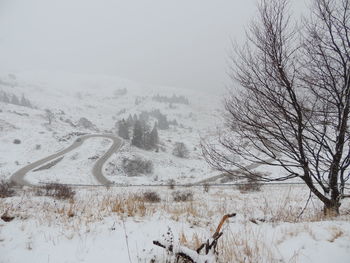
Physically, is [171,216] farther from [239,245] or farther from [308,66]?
[308,66]

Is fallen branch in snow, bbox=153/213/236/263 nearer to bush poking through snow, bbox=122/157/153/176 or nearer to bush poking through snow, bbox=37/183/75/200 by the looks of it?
bush poking through snow, bbox=37/183/75/200

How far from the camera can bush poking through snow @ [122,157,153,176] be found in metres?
44.3

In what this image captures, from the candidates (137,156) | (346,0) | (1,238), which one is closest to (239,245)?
(1,238)

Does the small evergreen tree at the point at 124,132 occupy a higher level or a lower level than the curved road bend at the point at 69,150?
higher

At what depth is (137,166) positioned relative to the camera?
46562mm

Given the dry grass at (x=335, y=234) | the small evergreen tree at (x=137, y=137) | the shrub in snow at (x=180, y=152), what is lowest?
the dry grass at (x=335, y=234)

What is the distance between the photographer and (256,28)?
3.87m

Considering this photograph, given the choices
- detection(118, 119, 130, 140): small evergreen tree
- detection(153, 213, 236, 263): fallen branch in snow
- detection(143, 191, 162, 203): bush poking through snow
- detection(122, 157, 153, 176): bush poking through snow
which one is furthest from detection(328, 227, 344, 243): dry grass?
detection(118, 119, 130, 140): small evergreen tree

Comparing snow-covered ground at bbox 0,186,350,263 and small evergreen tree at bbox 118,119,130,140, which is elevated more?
small evergreen tree at bbox 118,119,130,140

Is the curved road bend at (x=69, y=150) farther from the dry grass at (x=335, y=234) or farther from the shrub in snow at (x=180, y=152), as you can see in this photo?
the dry grass at (x=335, y=234)

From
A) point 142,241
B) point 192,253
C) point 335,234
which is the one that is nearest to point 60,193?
point 142,241

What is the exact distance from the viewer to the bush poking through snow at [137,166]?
145 ft

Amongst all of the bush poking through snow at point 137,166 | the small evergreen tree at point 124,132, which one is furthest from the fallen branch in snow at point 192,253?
the small evergreen tree at point 124,132

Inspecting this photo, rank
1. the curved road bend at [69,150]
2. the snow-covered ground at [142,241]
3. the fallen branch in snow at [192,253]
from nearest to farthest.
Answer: the fallen branch in snow at [192,253] → the snow-covered ground at [142,241] → the curved road bend at [69,150]
